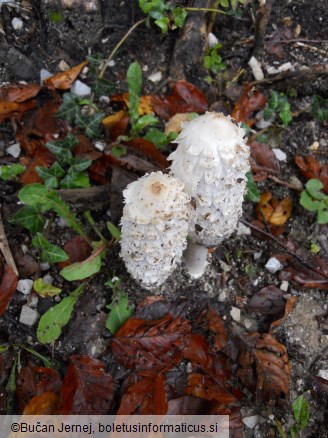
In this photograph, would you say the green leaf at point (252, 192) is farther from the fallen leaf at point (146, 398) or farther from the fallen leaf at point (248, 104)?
the fallen leaf at point (146, 398)

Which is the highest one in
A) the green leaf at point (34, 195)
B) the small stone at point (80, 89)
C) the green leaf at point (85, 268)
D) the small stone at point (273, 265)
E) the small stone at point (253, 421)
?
the small stone at point (80, 89)

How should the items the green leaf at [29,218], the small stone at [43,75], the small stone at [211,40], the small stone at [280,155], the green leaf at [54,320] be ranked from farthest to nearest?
1. the small stone at [211,40]
2. the small stone at [280,155]
3. the small stone at [43,75]
4. the green leaf at [29,218]
5. the green leaf at [54,320]

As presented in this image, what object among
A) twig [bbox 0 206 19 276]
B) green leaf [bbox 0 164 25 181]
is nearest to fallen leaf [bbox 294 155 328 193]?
green leaf [bbox 0 164 25 181]

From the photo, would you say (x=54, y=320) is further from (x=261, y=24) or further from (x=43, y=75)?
(x=261, y=24)

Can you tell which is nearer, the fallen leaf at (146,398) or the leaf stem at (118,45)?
the fallen leaf at (146,398)

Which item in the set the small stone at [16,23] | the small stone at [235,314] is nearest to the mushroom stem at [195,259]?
the small stone at [235,314]

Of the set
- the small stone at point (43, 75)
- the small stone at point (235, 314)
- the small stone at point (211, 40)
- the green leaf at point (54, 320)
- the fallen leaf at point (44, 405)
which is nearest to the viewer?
the fallen leaf at point (44, 405)

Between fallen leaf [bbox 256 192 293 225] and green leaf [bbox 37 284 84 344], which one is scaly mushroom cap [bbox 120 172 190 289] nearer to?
green leaf [bbox 37 284 84 344]
